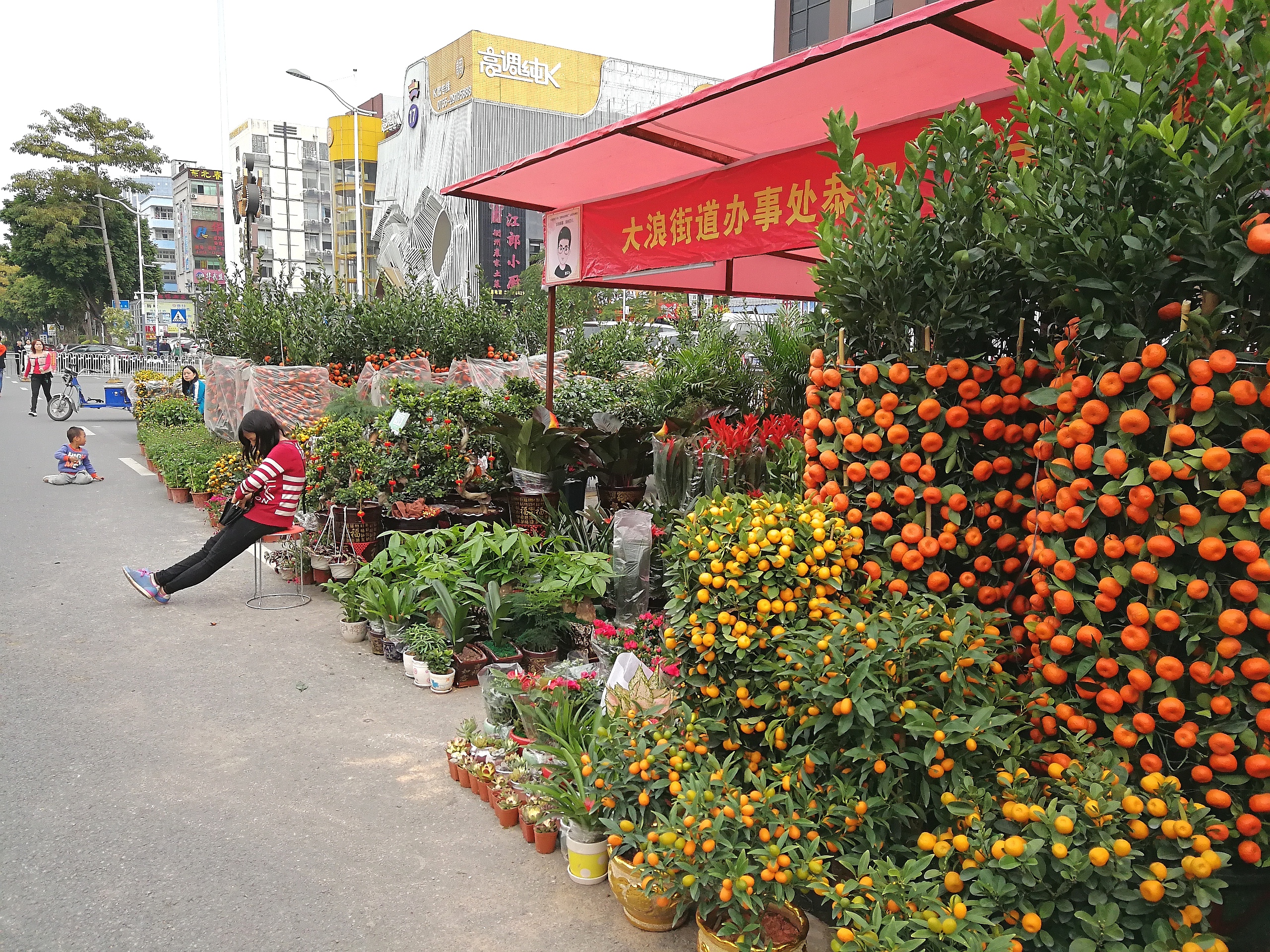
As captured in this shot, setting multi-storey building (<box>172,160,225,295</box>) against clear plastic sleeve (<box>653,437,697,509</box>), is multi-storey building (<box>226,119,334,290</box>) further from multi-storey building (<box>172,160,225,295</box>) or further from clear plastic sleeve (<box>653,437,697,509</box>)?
clear plastic sleeve (<box>653,437,697,509</box>)

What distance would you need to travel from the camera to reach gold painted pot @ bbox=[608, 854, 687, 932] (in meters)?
2.62

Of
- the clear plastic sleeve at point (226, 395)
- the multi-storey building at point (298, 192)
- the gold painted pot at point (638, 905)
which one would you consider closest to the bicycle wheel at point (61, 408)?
the clear plastic sleeve at point (226, 395)

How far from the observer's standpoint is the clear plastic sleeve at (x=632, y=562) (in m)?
4.34

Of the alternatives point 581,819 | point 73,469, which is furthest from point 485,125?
point 581,819

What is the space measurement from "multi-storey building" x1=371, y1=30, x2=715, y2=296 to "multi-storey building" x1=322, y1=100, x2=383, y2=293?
28.6 ft

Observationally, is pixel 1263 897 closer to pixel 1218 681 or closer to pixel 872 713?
pixel 1218 681

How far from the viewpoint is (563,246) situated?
21.5 feet

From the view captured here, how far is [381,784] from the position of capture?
3.58m

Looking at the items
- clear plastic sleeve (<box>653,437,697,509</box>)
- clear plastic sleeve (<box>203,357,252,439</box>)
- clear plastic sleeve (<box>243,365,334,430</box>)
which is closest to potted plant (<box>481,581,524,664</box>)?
clear plastic sleeve (<box>653,437,697,509</box>)

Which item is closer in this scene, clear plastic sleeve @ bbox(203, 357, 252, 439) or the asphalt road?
the asphalt road

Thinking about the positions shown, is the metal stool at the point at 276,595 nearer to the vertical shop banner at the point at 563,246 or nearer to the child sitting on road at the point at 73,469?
the vertical shop banner at the point at 563,246

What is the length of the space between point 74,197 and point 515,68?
22.5 metres

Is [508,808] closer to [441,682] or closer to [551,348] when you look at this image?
[441,682]

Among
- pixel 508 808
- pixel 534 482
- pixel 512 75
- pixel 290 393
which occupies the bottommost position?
pixel 508 808
